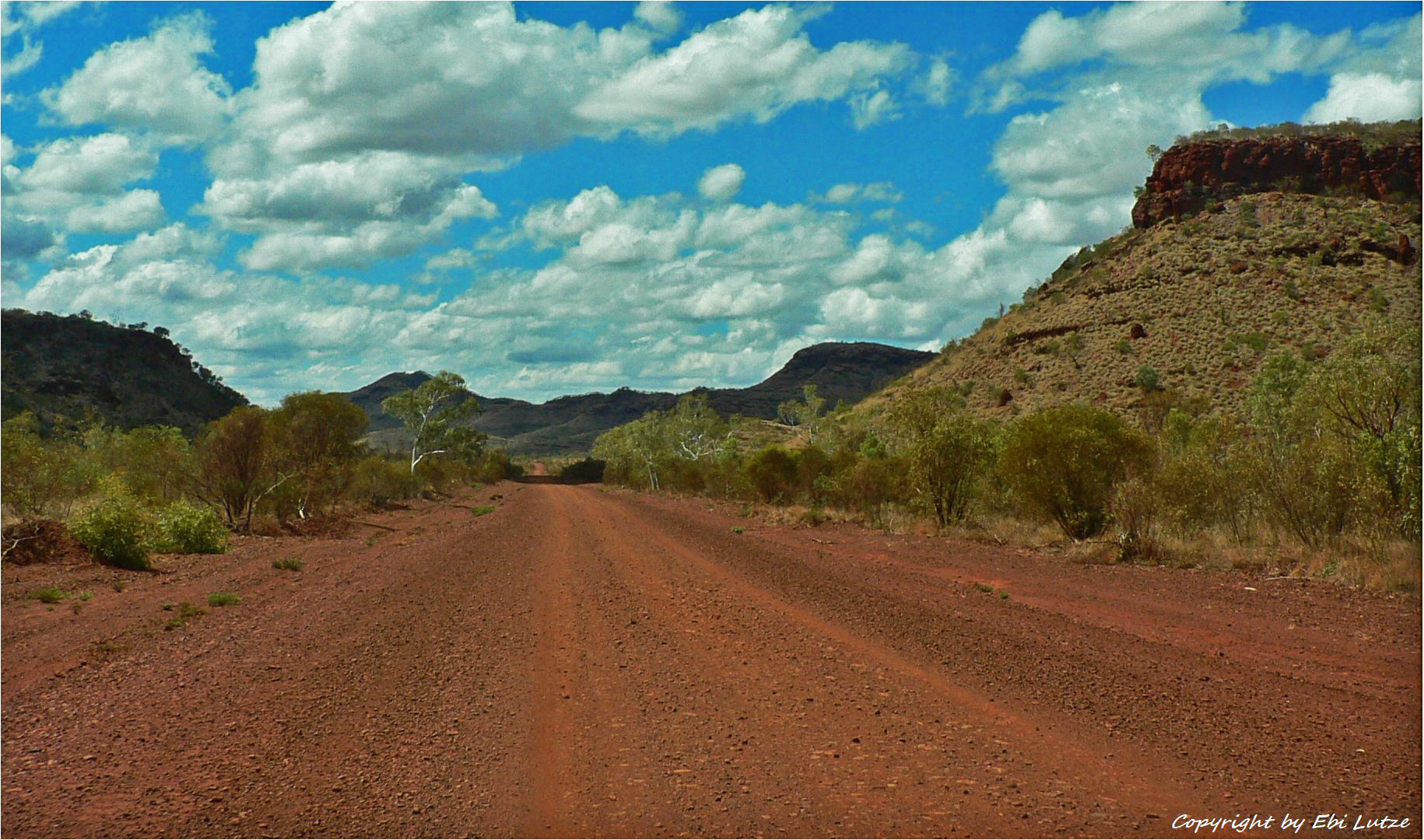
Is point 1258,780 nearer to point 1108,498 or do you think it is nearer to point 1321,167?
point 1108,498

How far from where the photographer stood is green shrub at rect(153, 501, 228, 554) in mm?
20438

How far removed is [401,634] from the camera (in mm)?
10117

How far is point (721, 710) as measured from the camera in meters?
6.95

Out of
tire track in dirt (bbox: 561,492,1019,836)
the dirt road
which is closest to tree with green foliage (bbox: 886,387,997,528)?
the dirt road

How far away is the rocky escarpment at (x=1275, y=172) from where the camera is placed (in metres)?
72.5

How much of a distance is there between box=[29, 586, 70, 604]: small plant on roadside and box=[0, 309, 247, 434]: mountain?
59.7 metres

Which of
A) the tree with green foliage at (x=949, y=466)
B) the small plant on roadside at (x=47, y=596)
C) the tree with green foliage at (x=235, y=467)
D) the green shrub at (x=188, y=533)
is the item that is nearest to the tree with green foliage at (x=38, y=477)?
the tree with green foliage at (x=235, y=467)

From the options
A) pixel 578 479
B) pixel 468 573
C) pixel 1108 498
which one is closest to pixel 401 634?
pixel 468 573

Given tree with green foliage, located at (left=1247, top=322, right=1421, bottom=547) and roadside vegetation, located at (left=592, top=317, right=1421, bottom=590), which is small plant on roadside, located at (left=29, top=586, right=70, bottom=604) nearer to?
roadside vegetation, located at (left=592, top=317, right=1421, bottom=590)

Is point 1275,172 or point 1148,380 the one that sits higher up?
point 1275,172

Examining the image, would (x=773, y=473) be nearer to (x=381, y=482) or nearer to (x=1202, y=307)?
(x=381, y=482)

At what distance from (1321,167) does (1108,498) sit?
72.6 metres

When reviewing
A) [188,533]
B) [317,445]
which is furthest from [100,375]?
[188,533]

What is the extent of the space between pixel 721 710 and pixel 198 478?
2563cm
